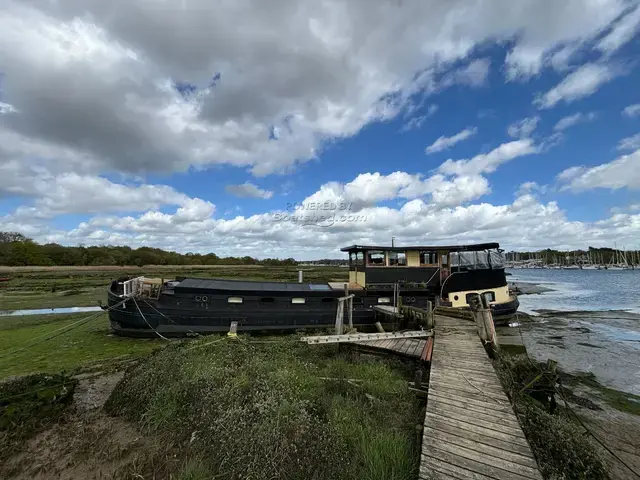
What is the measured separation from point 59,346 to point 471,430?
17686 mm

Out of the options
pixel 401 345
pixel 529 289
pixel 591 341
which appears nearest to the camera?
pixel 401 345

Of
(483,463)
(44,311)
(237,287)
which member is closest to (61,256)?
(44,311)

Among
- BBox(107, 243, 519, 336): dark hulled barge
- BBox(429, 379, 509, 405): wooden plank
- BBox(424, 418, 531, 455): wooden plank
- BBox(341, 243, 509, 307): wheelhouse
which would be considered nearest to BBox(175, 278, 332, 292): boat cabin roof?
BBox(107, 243, 519, 336): dark hulled barge

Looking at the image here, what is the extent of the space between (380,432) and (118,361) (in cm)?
1130

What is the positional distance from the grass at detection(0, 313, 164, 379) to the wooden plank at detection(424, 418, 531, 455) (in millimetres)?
12020

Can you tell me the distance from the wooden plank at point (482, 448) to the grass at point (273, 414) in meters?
0.40

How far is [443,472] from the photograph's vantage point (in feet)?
11.2

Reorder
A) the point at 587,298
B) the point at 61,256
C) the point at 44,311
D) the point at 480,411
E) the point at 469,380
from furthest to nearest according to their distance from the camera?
the point at 61,256 < the point at 587,298 < the point at 44,311 < the point at 469,380 < the point at 480,411

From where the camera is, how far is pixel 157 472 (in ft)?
14.8

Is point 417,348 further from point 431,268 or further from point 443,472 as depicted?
point 431,268

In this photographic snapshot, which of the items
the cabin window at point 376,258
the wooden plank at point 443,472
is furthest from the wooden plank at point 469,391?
the cabin window at point 376,258

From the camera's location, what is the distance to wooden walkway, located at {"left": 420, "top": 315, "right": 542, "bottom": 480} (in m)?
3.45

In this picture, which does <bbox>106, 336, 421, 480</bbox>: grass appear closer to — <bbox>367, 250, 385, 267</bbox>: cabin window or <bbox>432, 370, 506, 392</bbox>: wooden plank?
<bbox>432, 370, 506, 392</bbox>: wooden plank

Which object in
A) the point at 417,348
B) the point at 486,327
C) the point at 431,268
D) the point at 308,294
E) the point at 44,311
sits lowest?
the point at 44,311
